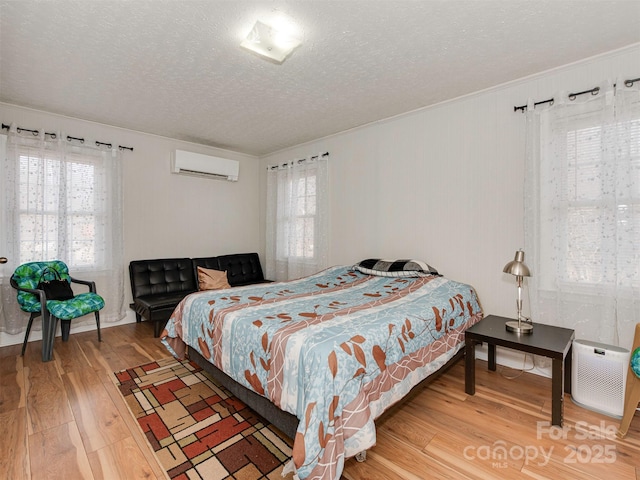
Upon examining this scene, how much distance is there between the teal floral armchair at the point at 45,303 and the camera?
2.86m

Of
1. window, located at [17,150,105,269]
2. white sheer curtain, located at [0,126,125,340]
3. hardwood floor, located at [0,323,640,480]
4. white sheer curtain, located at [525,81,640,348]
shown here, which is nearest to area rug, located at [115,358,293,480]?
hardwood floor, located at [0,323,640,480]

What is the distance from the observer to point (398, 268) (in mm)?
3125

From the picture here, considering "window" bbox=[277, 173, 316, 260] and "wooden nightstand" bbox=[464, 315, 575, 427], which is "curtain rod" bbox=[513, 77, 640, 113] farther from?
"window" bbox=[277, 173, 316, 260]

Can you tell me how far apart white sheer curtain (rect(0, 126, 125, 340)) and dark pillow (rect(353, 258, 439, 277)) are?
310cm

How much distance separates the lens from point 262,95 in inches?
116

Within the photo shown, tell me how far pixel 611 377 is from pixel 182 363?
3.26 metres

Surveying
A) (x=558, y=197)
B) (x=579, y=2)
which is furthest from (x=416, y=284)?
(x=579, y=2)

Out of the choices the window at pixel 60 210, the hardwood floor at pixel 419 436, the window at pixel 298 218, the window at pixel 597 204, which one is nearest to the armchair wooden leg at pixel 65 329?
the window at pixel 60 210

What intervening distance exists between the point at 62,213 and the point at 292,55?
10.1 feet

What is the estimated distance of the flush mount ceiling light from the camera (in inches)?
73.6

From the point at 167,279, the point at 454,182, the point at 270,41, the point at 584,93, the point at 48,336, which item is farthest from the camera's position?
the point at 167,279

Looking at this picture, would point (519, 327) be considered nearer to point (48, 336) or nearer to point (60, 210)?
point (48, 336)

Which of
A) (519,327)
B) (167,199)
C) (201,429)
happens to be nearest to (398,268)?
(519,327)

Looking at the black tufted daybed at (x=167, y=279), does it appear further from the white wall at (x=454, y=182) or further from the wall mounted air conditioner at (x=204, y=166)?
the white wall at (x=454, y=182)
